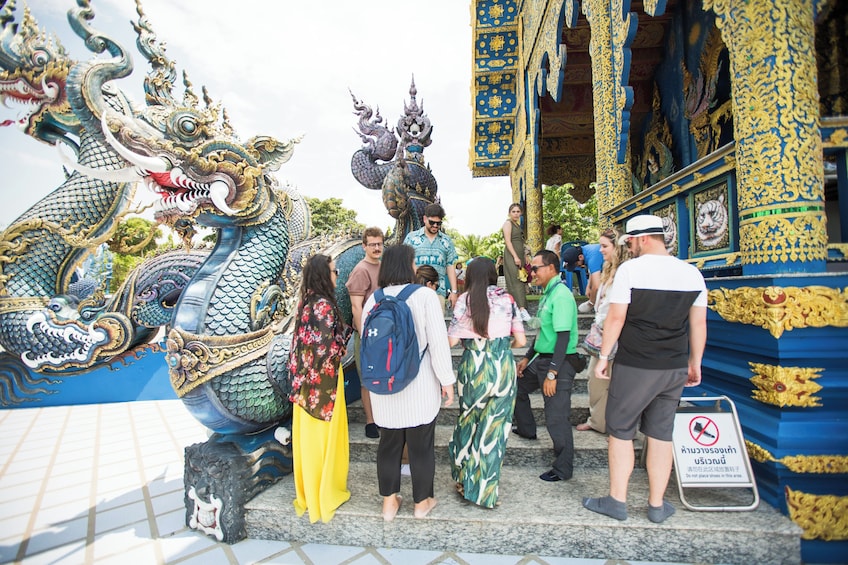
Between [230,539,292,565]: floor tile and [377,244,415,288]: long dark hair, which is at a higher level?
[377,244,415,288]: long dark hair

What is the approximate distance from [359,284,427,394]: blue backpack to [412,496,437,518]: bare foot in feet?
2.48

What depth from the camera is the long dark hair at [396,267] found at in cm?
224

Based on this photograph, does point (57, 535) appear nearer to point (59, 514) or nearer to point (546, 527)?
point (59, 514)

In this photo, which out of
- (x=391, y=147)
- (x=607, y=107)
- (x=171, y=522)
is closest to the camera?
(x=171, y=522)

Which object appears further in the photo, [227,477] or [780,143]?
[227,477]

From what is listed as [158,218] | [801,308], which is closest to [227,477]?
[158,218]

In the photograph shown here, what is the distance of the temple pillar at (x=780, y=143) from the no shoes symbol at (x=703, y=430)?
0.90 metres

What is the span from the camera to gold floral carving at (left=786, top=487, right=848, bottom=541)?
201cm

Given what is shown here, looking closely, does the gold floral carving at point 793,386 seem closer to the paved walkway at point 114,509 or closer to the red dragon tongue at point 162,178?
the paved walkway at point 114,509

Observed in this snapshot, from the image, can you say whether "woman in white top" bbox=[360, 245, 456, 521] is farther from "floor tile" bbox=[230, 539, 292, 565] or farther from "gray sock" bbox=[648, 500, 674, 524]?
"gray sock" bbox=[648, 500, 674, 524]

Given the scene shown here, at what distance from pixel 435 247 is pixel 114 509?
321cm

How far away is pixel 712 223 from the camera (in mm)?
2822

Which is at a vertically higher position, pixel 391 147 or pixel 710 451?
pixel 391 147

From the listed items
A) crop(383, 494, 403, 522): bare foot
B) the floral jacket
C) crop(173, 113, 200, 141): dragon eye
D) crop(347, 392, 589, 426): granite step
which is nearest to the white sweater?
the floral jacket
